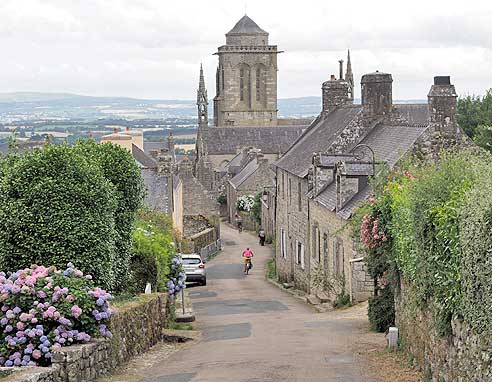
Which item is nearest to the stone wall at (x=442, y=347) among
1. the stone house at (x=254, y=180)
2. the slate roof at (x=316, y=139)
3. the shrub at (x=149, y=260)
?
the shrub at (x=149, y=260)

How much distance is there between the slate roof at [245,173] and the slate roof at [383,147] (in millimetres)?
51779

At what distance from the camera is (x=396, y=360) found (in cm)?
1627

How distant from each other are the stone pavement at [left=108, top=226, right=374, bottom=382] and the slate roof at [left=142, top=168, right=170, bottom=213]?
869 centimetres

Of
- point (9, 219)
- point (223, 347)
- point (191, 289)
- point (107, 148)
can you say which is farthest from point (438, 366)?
point (191, 289)

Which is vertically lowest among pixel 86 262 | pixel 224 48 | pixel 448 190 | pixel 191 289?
pixel 191 289

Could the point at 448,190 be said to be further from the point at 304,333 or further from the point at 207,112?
the point at 207,112

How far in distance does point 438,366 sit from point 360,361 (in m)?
3.30

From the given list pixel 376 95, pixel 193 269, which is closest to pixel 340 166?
pixel 376 95

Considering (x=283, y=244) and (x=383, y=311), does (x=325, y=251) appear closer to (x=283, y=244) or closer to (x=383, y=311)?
(x=283, y=244)

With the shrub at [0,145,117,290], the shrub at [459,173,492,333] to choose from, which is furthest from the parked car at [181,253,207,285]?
the shrub at [459,173,492,333]

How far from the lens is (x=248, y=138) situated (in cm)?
11531

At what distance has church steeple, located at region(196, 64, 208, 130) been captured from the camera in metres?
120

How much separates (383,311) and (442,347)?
7.80m

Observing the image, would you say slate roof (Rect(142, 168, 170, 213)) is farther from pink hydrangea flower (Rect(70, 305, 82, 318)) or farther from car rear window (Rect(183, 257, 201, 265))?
pink hydrangea flower (Rect(70, 305, 82, 318))
